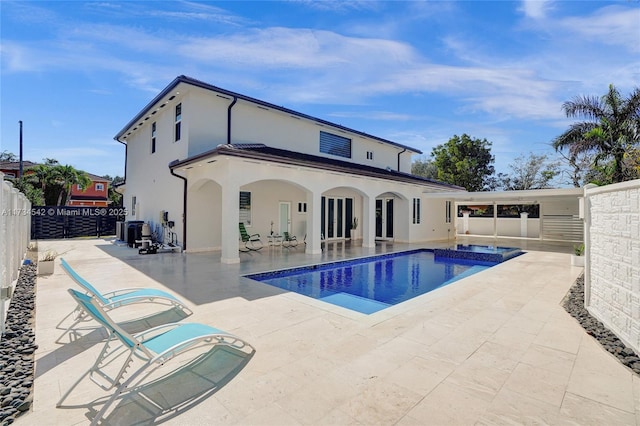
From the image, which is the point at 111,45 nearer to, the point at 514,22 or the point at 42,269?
the point at 42,269

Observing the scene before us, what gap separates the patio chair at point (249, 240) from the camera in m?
13.9

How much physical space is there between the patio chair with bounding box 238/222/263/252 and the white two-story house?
0.36m

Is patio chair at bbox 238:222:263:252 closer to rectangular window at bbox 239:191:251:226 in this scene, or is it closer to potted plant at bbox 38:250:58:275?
rectangular window at bbox 239:191:251:226

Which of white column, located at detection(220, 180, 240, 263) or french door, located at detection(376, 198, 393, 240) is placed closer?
white column, located at detection(220, 180, 240, 263)

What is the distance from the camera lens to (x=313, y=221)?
13422mm

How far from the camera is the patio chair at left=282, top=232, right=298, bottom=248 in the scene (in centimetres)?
1585

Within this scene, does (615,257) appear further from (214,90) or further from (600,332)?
(214,90)

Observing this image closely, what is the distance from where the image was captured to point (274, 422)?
271 cm

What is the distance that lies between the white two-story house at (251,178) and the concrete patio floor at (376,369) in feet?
20.1

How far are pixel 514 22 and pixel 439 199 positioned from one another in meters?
11.9

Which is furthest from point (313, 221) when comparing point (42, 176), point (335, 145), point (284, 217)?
point (42, 176)

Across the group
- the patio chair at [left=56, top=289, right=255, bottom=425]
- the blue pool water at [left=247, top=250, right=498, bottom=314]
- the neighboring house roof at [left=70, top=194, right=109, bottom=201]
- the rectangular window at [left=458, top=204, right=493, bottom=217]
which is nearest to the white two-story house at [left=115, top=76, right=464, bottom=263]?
the blue pool water at [left=247, top=250, right=498, bottom=314]

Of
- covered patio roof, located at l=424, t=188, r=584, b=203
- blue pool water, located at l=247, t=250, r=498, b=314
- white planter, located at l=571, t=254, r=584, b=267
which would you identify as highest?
covered patio roof, located at l=424, t=188, r=584, b=203

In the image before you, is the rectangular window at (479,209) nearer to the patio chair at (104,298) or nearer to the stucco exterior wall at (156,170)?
the stucco exterior wall at (156,170)
